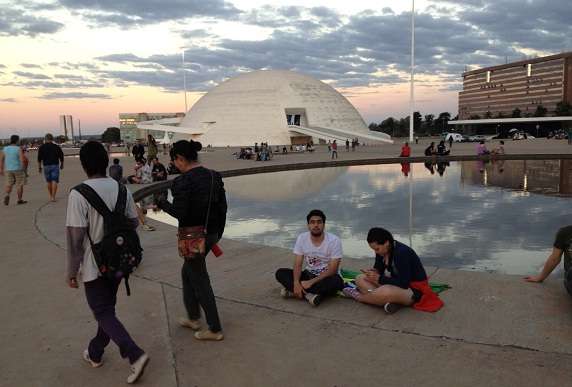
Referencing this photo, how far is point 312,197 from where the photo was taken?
1309 centimetres

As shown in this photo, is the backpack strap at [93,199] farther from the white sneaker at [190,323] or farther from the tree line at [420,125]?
the tree line at [420,125]

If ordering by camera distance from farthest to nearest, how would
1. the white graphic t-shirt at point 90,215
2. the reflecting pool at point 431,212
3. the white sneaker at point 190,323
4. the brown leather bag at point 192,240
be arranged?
the reflecting pool at point 431,212 → the white sneaker at point 190,323 → the brown leather bag at point 192,240 → the white graphic t-shirt at point 90,215

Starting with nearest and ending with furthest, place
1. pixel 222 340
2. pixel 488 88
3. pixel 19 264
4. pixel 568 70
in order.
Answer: pixel 222 340 < pixel 19 264 < pixel 568 70 < pixel 488 88

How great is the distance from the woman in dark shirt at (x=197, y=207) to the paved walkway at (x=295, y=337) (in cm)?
36

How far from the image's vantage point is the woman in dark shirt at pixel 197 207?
3.44 meters

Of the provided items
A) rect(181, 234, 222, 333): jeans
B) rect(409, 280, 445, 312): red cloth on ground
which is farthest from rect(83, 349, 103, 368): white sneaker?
rect(409, 280, 445, 312): red cloth on ground

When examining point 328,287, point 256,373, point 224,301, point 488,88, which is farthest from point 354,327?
point 488,88

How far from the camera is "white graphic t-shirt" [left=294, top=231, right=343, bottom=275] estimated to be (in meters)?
4.55

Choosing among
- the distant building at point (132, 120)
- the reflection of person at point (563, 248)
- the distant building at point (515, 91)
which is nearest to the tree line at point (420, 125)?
the distant building at point (515, 91)

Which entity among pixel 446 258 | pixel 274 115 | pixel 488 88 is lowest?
pixel 446 258

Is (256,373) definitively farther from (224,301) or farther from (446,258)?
(446,258)

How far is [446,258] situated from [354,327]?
307 centimetres

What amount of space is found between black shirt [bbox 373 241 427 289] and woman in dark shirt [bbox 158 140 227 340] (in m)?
1.63

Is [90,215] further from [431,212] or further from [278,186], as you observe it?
[278,186]
